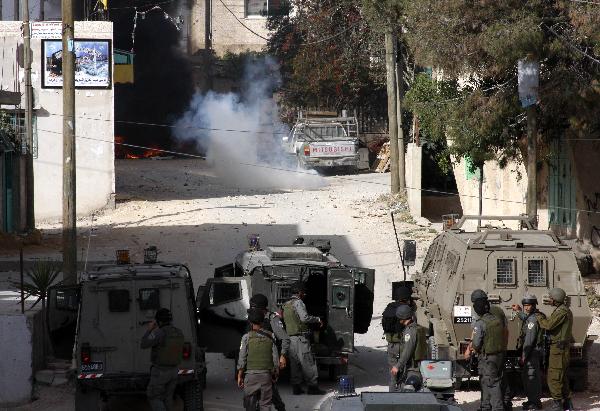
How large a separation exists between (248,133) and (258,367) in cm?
4011

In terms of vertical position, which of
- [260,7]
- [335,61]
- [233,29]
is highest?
[260,7]

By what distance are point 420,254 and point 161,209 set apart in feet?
32.5

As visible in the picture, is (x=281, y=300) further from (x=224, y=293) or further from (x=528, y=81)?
(x=528, y=81)

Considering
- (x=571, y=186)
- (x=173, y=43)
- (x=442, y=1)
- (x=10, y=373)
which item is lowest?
(x=10, y=373)

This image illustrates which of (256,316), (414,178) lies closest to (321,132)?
(414,178)

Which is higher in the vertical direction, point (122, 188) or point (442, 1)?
point (442, 1)

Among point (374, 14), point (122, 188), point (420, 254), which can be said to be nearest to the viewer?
point (420, 254)

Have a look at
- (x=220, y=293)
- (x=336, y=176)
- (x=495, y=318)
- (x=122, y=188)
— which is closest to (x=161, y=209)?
(x=122, y=188)

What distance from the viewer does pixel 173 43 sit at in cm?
5962

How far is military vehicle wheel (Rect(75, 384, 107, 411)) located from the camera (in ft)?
40.6

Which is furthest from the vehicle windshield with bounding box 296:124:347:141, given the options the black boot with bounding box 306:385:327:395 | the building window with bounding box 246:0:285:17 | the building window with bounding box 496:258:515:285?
the building window with bounding box 246:0:285:17

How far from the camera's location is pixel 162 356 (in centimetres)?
1174

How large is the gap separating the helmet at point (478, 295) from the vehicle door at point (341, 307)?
6.42 feet

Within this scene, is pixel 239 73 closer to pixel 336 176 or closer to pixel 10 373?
pixel 336 176
